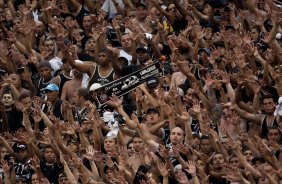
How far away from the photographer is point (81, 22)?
24.8 meters

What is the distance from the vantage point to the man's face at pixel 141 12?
23906mm

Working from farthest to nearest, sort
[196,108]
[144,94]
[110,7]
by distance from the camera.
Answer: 1. [110,7]
2. [144,94]
3. [196,108]

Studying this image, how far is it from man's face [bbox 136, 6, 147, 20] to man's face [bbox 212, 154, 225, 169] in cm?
510

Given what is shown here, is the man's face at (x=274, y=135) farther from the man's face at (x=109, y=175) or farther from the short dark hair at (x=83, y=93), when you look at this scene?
the short dark hair at (x=83, y=93)

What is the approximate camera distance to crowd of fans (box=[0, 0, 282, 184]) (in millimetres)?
19172

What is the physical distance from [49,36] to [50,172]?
4.03 meters

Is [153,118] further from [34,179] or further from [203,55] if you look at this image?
[203,55]

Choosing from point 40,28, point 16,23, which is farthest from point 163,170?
point 16,23

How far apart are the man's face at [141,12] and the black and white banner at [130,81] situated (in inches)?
107

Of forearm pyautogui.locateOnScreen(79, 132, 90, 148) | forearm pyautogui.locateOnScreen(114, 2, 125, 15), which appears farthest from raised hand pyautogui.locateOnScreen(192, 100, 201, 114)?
forearm pyautogui.locateOnScreen(114, 2, 125, 15)

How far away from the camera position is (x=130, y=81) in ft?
69.3

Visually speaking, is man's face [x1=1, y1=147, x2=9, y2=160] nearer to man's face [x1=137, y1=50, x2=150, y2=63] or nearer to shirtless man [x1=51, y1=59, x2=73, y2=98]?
shirtless man [x1=51, y1=59, x2=73, y2=98]

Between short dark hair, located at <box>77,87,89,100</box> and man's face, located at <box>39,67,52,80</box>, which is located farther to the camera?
man's face, located at <box>39,67,52,80</box>

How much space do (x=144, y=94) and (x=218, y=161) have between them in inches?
99.3
